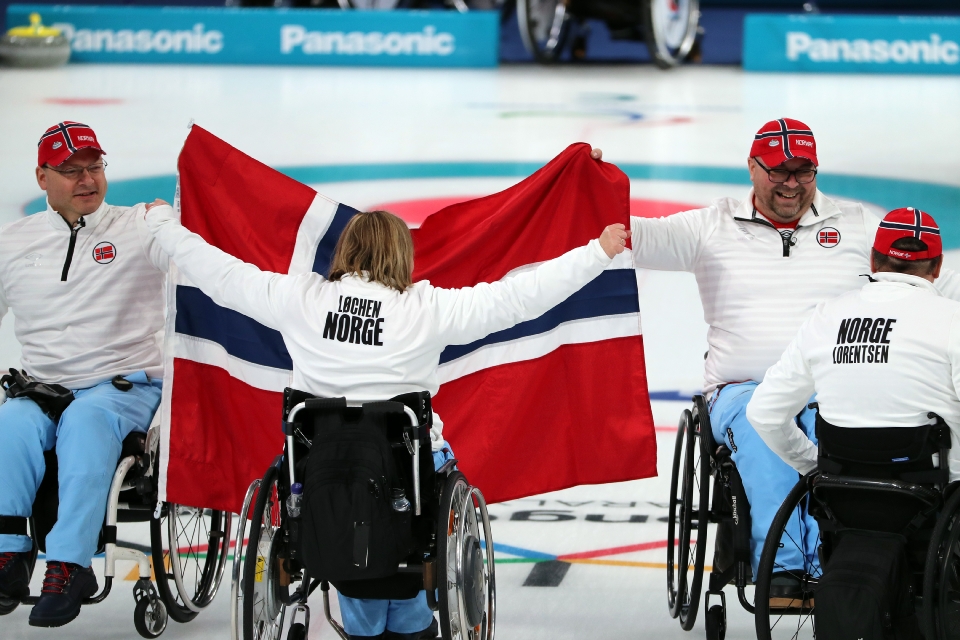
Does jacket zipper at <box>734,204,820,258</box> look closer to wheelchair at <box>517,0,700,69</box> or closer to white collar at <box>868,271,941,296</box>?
white collar at <box>868,271,941,296</box>

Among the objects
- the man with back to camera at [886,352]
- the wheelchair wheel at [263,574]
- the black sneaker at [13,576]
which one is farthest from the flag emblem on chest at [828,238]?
the black sneaker at [13,576]

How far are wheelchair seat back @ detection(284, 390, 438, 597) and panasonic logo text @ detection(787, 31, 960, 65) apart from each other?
15.1 metres

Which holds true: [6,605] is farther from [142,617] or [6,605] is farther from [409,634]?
[409,634]

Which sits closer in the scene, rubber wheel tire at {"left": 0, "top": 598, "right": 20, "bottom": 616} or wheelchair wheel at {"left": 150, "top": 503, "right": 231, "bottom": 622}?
rubber wheel tire at {"left": 0, "top": 598, "right": 20, "bottom": 616}

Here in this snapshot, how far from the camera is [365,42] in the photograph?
18.0 meters

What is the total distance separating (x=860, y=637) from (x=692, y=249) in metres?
1.65

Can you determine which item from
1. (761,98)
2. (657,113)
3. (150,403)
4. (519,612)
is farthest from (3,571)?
(761,98)

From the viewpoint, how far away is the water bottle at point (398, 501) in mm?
3131

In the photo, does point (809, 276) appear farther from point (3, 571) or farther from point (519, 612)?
point (3, 571)

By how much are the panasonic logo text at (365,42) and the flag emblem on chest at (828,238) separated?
14.3 metres

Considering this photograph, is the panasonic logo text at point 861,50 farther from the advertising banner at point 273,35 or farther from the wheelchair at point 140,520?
the wheelchair at point 140,520

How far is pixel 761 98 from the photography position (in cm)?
1471

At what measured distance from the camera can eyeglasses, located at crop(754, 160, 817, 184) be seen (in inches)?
163

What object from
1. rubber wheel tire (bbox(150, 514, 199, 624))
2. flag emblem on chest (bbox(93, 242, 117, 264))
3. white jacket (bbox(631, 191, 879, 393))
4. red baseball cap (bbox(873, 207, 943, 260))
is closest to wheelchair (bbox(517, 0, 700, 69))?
white jacket (bbox(631, 191, 879, 393))
